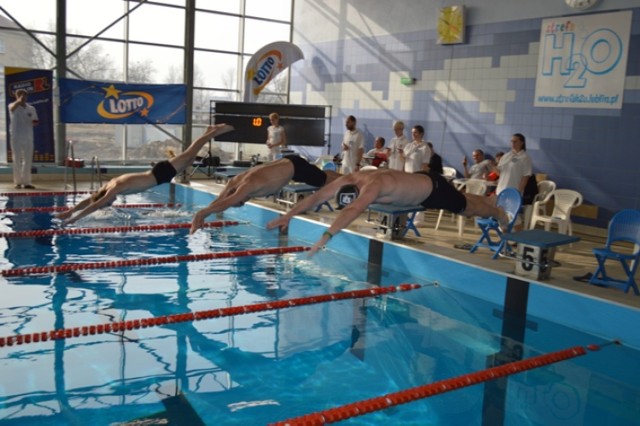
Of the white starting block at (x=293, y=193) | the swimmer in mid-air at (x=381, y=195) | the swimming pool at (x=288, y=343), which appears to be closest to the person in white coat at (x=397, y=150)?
the white starting block at (x=293, y=193)

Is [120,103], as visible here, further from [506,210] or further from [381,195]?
[381,195]

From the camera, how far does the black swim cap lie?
16.2 ft

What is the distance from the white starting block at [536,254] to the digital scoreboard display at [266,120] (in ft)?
24.0

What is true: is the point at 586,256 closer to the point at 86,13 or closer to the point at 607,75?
the point at 607,75

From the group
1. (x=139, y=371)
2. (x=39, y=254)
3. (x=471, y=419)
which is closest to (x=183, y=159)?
(x=39, y=254)

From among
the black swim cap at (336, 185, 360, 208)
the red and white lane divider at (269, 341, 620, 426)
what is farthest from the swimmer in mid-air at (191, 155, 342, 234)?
the red and white lane divider at (269, 341, 620, 426)

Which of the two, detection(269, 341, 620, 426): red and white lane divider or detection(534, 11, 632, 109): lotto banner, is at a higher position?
detection(534, 11, 632, 109): lotto banner

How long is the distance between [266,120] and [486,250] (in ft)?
21.3

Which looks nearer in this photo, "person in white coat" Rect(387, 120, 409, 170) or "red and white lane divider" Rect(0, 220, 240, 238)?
"red and white lane divider" Rect(0, 220, 240, 238)

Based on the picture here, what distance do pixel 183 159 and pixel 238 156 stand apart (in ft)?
27.9

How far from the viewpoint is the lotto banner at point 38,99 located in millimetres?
11180

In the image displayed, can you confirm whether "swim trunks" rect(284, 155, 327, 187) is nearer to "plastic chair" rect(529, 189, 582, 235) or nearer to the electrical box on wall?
"plastic chair" rect(529, 189, 582, 235)

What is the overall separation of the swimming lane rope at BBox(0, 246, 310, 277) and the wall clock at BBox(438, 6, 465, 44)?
521 cm

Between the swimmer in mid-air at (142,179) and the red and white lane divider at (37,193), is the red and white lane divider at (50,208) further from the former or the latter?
the swimmer in mid-air at (142,179)
